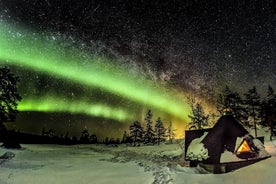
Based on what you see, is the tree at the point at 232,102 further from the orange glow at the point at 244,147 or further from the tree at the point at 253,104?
the orange glow at the point at 244,147

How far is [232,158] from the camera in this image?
20969 millimetres

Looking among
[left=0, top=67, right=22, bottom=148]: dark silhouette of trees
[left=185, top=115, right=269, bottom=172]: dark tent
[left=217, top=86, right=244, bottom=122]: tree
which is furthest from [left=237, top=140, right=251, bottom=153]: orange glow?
[left=217, top=86, right=244, bottom=122]: tree

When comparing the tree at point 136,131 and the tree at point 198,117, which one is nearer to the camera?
the tree at point 198,117

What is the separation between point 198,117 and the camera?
67688mm

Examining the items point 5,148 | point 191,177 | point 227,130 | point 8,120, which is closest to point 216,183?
→ point 191,177

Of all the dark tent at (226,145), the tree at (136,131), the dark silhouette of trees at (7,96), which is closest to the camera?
the dark tent at (226,145)

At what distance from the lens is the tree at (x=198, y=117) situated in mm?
67438

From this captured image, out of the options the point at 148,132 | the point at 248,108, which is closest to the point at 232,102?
the point at 248,108

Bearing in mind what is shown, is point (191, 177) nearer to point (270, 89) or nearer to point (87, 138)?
point (270, 89)

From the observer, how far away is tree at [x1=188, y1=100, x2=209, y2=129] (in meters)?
67.4

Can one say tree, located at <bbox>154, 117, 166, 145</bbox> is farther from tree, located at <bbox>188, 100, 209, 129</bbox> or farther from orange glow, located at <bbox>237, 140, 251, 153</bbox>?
orange glow, located at <bbox>237, 140, 251, 153</bbox>

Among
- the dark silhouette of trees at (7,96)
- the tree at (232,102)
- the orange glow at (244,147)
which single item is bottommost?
the orange glow at (244,147)

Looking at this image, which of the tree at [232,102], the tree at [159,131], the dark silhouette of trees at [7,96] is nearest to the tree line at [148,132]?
the tree at [159,131]

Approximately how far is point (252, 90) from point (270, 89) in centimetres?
378
